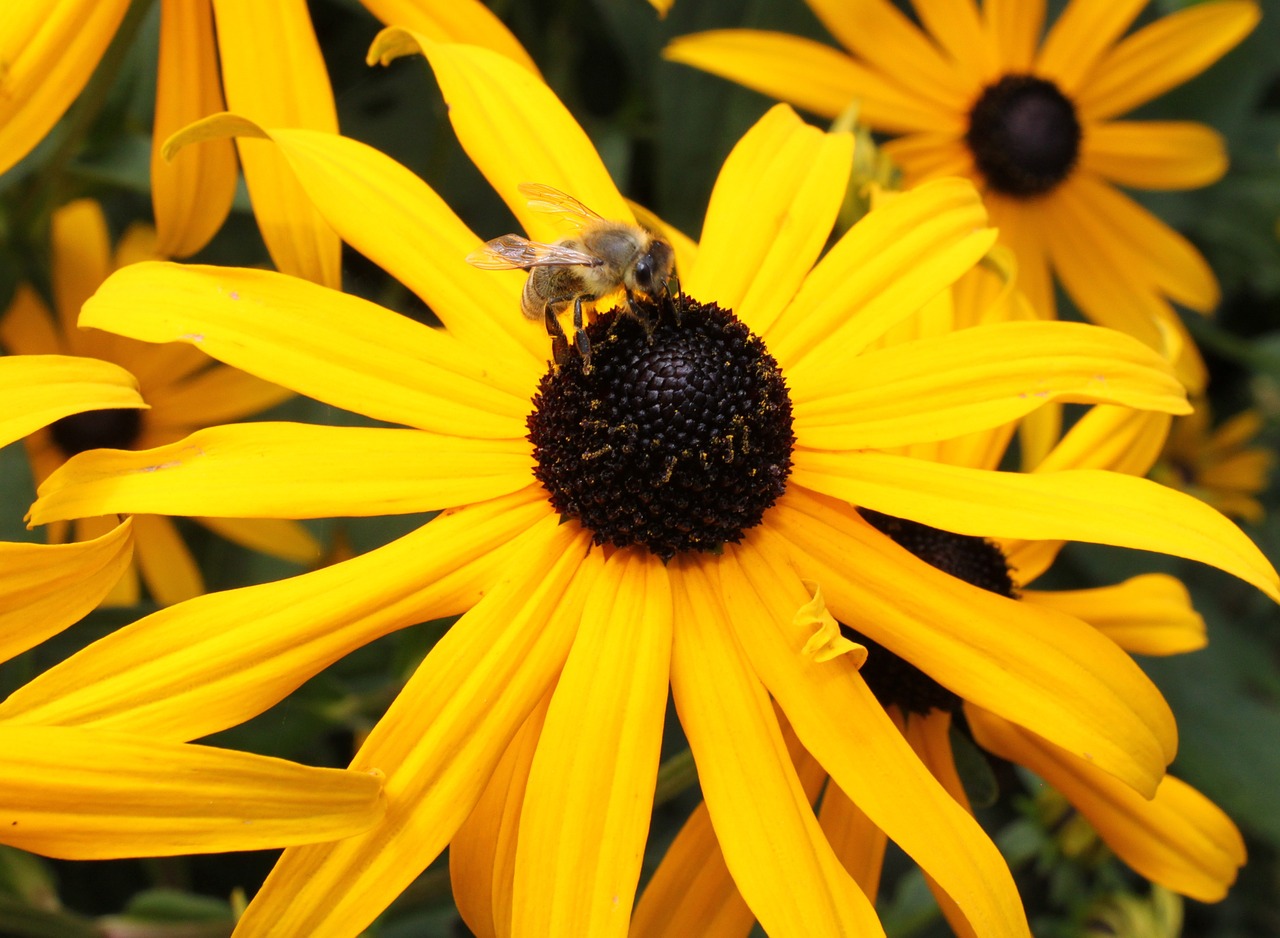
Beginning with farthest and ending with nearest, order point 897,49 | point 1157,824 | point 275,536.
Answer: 1. point 897,49
2. point 275,536
3. point 1157,824

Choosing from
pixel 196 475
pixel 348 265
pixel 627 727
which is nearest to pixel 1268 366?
pixel 348 265

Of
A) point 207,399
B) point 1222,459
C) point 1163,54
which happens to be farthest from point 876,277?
point 1222,459

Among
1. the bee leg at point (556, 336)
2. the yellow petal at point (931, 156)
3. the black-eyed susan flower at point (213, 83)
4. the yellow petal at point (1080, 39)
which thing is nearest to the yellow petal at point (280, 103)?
the black-eyed susan flower at point (213, 83)

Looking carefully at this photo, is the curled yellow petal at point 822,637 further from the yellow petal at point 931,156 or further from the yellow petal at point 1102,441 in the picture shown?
the yellow petal at point 931,156

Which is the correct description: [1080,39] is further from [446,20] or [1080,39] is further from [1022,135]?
[446,20]

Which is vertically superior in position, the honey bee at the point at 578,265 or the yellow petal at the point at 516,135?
the yellow petal at the point at 516,135

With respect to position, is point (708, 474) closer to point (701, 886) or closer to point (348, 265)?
point (701, 886)

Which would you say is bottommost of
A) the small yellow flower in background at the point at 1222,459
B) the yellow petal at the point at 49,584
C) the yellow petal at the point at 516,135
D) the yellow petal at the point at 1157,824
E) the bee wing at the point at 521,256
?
the small yellow flower in background at the point at 1222,459
